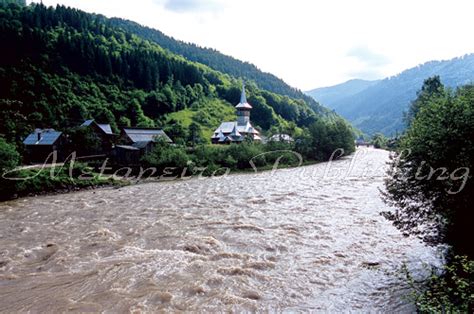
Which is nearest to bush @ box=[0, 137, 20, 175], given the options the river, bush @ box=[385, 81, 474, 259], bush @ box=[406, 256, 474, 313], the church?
the river

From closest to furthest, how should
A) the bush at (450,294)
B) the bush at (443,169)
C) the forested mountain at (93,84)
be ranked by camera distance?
1. the bush at (450,294)
2. the bush at (443,169)
3. the forested mountain at (93,84)

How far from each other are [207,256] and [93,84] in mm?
80738

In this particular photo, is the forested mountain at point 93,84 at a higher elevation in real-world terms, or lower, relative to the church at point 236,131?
higher

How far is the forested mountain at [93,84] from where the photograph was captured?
66750 mm

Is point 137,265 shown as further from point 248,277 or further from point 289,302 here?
point 289,302

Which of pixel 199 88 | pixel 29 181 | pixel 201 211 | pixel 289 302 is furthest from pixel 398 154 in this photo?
pixel 199 88

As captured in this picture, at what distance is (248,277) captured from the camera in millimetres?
11258

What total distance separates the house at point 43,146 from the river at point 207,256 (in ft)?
79.3

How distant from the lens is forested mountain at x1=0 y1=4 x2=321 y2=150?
66.8 m

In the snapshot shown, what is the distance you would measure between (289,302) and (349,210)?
1227 centimetres

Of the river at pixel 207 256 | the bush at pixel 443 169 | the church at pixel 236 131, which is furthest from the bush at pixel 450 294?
the church at pixel 236 131

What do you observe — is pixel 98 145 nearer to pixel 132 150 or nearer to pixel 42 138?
pixel 132 150

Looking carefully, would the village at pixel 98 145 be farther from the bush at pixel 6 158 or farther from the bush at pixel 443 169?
the bush at pixel 443 169

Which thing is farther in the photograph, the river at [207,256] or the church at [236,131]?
the church at [236,131]
